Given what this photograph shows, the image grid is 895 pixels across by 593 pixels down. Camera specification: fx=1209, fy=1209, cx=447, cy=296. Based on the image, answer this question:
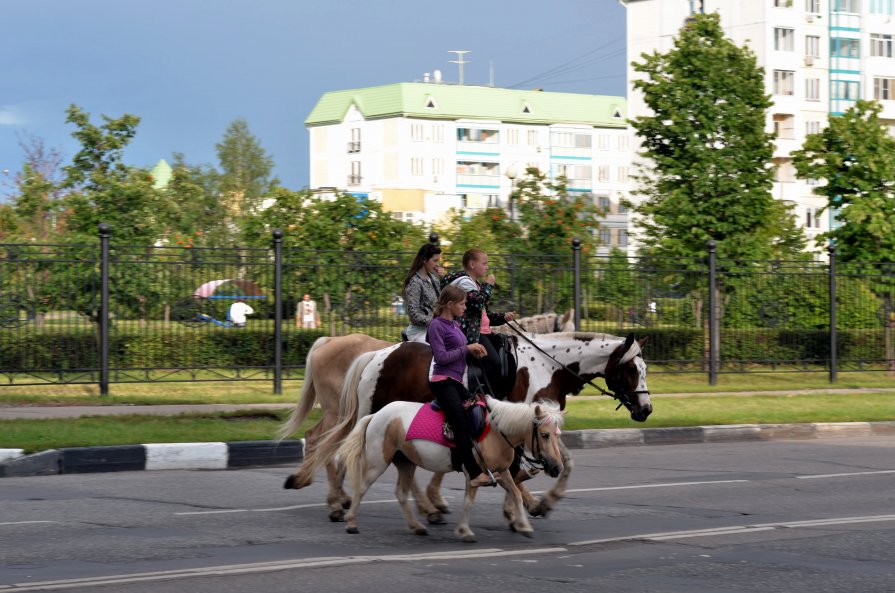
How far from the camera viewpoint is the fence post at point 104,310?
17250 millimetres

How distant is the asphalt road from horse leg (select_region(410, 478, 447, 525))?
156 millimetres


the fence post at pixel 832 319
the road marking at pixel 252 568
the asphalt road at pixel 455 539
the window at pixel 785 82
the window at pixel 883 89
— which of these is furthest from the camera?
the window at pixel 883 89

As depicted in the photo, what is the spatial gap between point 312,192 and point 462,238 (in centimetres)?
371

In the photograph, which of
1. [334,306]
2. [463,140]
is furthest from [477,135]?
[334,306]

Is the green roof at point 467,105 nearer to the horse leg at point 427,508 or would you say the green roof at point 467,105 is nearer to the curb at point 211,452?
the curb at point 211,452

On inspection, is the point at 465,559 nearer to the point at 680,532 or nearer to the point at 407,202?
the point at 680,532

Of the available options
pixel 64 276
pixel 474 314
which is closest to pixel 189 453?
pixel 474 314

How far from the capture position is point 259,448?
13.1 m

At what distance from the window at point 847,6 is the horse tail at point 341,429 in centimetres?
8111

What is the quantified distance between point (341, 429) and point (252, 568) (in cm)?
254

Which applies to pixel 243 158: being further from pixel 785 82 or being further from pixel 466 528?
pixel 466 528

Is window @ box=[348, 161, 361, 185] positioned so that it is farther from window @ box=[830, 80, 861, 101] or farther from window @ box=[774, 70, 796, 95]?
window @ box=[830, 80, 861, 101]

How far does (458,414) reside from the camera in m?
8.24

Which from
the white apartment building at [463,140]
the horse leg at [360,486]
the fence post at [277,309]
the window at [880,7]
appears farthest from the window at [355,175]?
the horse leg at [360,486]
